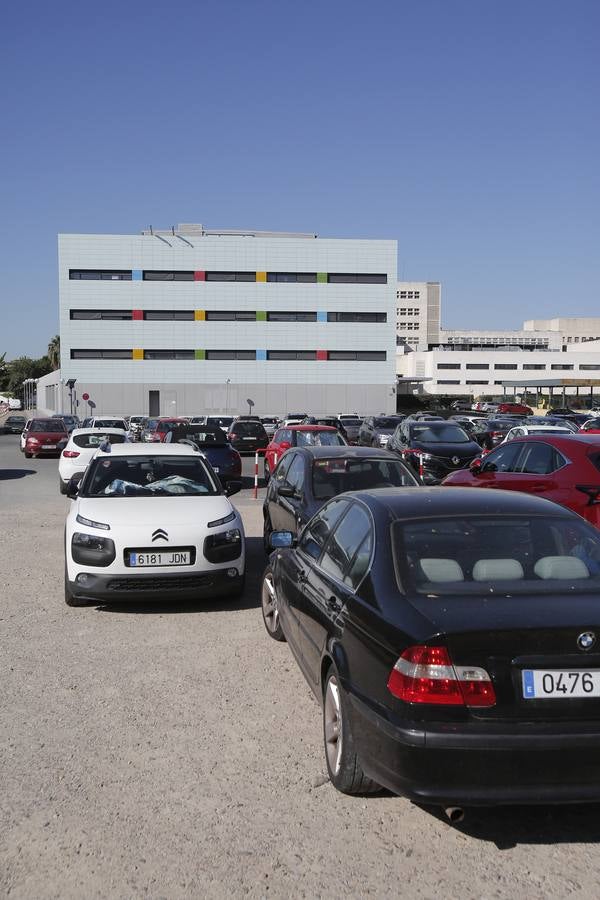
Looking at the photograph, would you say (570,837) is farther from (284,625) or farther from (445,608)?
(284,625)

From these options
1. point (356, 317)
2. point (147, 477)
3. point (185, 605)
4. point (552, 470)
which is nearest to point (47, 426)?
point (147, 477)

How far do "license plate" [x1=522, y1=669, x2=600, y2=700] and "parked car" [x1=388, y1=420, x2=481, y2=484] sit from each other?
15093 millimetres

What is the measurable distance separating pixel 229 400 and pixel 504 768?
222 feet

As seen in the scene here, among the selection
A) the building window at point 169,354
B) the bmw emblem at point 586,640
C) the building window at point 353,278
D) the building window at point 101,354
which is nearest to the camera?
the bmw emblem at point 586,640

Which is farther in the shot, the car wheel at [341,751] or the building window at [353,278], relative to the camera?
the building window at [353,278]

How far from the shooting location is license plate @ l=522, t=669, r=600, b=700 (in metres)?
3.40

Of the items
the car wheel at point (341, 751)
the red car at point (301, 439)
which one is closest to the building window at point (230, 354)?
the red car at point (301, 439)

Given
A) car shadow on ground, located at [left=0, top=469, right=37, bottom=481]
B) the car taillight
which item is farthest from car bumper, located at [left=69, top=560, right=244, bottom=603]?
car shadow on ground, located at [left=0, top=469, right=37, bottom=481]

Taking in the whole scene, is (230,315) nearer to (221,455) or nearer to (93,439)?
(93,439)

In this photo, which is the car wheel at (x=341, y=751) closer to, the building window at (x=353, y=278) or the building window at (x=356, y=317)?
the building window at (x=356, y=317)

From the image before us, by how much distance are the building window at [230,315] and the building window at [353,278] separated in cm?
723

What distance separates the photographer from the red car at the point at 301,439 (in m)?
18.9

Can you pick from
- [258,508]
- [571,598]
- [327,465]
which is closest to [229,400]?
[258,508]

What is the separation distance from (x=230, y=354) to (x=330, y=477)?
62300 millimetres
